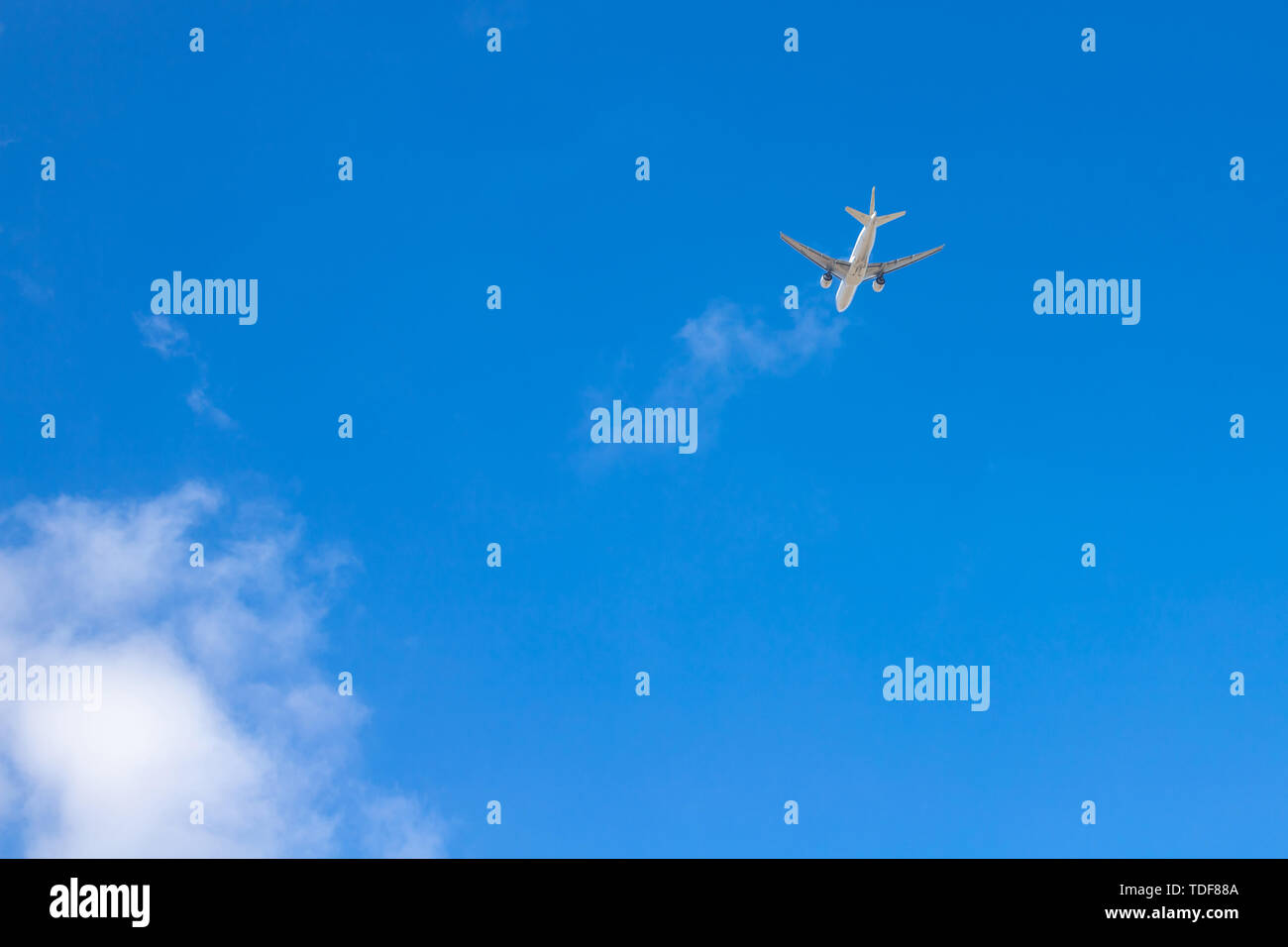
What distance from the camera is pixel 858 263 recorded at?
8894 cm

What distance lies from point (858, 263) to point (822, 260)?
3.93 meters

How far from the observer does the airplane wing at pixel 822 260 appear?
9056cm

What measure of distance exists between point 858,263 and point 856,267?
2.17 ft

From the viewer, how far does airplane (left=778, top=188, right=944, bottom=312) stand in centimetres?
8631

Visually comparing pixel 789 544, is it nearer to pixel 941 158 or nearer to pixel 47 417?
pixel 941 158

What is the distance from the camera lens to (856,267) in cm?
8956

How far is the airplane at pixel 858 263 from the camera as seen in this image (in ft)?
283

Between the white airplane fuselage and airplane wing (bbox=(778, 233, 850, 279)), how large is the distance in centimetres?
67

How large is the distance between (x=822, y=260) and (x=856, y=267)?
353cm

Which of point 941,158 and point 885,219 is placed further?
point 885,219

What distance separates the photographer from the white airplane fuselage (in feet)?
286
